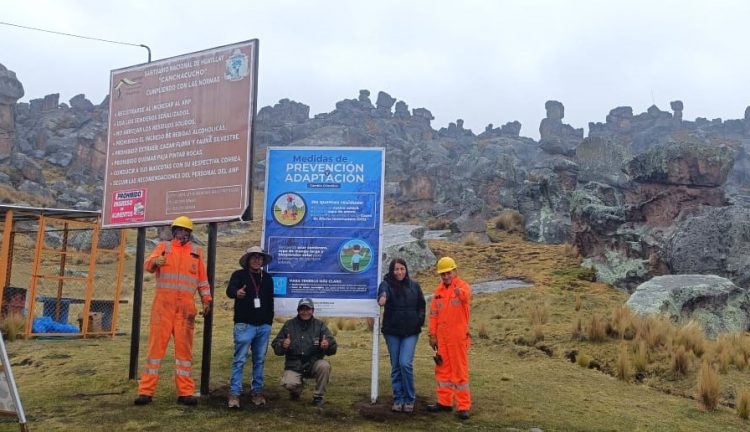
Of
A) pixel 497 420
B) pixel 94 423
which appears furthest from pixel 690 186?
pixel 94 423

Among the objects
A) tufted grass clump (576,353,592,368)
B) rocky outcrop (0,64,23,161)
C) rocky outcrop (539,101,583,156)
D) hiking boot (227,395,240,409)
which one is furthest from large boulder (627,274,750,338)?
rocky outcrop (539,101,583,156)

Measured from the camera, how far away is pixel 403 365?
7012mm

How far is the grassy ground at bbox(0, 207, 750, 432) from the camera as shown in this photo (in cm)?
647

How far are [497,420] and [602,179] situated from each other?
41.0 metres

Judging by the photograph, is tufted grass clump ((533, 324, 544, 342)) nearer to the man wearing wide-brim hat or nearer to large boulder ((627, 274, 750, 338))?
large boulder ((627, 274, 750, 338))

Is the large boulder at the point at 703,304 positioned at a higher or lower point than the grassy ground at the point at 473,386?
higher

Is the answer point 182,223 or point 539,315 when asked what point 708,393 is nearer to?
point 539,315

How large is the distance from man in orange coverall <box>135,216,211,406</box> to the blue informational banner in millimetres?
1061

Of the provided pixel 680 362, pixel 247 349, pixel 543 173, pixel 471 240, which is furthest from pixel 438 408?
pixel 543 173

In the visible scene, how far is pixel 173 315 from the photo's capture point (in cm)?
689

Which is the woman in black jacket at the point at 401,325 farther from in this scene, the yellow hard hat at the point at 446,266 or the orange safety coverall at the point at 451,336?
the yellow hard hat at the point at 446,266

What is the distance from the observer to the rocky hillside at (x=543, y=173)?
18625 millimetres

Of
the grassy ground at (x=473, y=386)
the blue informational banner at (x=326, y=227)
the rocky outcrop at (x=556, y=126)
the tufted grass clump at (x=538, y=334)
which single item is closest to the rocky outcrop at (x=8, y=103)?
the grassy ground at (x=473, y=386)

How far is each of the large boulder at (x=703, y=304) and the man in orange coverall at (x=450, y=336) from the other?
714 centimetres
